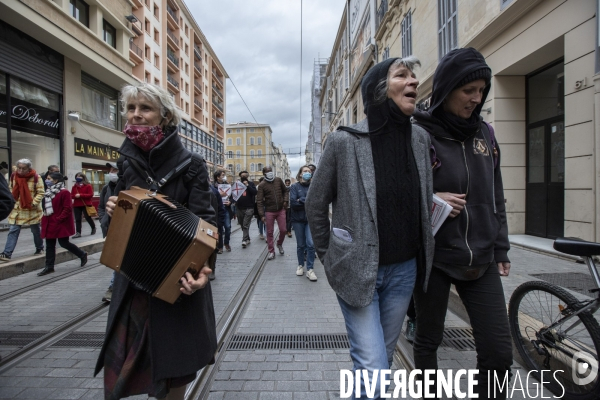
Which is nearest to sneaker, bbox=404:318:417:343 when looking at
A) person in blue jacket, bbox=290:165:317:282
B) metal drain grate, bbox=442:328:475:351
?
metal drain grate, bbox=442:328:475:351

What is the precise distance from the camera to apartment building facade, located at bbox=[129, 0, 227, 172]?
30.2m

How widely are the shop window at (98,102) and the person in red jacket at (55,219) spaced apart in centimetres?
1437

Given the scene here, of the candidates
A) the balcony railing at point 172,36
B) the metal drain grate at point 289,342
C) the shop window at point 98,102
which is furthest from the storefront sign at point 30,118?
the balcony railing at point 172,36

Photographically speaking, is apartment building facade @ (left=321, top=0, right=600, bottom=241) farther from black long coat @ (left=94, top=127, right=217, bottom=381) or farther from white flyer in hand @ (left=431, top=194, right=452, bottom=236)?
black long coat @ (left=94, top=127, right=217, bottom=381)

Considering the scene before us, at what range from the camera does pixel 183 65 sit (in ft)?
138

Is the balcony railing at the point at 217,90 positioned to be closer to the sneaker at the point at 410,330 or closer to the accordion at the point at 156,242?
the sneaker at the point at 410,330

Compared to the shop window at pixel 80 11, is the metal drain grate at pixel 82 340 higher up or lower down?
lower down

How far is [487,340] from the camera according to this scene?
191 cm

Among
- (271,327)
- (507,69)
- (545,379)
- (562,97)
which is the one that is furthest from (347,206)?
(507,69)

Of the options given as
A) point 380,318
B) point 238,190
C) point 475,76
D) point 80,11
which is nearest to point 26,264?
point 238,190

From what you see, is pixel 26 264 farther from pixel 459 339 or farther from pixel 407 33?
pixel 407 33

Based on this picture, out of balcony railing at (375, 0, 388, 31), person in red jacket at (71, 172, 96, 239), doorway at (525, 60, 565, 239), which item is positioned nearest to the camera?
doorway at (525, 60, 565, 239)

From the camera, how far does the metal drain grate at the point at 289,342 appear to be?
342cm

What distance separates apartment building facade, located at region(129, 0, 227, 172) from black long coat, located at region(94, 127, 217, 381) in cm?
2235
